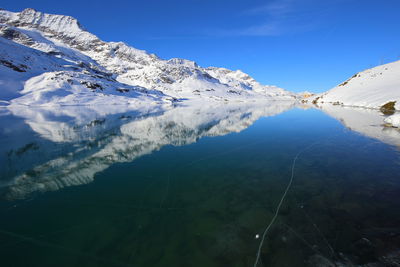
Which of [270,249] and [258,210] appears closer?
[270,249]

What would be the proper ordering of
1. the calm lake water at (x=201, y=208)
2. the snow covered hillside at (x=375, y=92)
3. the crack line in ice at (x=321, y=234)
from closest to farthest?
the crack line in ice at (x=321, y=234) < the calm lake water at (x=201, y=208) < the snow covered hillside at (x=375, y=92)

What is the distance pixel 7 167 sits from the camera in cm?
1304

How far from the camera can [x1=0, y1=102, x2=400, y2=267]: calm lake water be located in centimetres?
568

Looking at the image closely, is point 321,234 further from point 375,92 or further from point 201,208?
point 375,92

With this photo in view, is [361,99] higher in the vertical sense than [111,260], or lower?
higher

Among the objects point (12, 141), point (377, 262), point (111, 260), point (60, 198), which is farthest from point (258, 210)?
point (12, 141)

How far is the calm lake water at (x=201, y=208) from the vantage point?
18.6 feet

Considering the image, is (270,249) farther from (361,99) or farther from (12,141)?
(361,99)

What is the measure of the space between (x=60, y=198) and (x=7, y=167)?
7.73 meters

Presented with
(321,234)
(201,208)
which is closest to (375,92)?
(321,234)

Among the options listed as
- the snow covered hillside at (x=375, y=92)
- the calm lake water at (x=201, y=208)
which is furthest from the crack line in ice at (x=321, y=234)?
the snow covered hillside at (x=375, y=92)

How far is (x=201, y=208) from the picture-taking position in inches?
314

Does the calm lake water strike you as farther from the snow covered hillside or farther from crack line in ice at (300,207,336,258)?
the snow covered hillside

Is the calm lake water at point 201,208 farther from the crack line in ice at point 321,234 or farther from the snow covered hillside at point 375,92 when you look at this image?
the snow covered hillside at point 375,92
